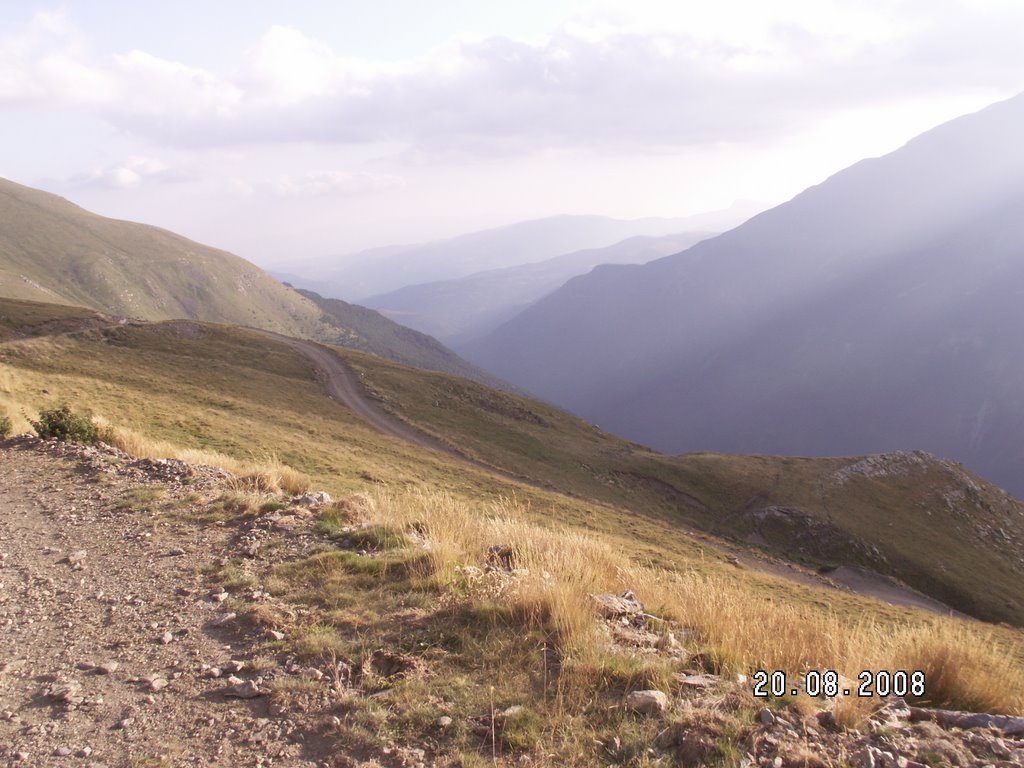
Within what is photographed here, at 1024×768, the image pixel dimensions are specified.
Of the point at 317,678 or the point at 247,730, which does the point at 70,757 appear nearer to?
the point at 247,730

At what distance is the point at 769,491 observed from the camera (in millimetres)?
44562

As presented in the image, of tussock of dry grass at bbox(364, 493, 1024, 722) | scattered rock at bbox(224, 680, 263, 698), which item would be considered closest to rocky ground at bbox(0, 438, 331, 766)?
scattered rock at bbox(224, 680, 263, 698)

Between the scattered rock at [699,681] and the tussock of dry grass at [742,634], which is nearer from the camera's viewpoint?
the scattered rock at [699,681]

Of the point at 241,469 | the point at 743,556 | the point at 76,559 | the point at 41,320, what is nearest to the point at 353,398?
the point at 41,320

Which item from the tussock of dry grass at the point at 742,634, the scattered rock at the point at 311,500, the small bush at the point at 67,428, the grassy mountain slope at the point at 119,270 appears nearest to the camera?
the tussock of dry grass at the point at 742,634

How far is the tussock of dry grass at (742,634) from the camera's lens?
14.8ft

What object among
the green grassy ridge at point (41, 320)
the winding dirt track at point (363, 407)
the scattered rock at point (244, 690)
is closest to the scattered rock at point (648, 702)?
the scattered rock at point (244, 690)

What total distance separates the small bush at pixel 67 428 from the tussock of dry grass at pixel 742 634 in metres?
9.62

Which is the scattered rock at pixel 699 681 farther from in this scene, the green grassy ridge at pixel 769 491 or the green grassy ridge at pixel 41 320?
the green grassy ridge at pixel 41 320

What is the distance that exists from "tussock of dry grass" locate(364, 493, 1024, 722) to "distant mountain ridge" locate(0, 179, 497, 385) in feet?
492

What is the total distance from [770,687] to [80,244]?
207 metres

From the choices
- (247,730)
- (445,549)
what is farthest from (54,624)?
(445,549)

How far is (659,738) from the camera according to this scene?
3.70 metres

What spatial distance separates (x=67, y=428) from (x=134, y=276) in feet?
596
